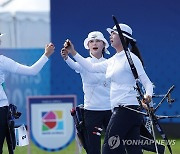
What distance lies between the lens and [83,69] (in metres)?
11.1

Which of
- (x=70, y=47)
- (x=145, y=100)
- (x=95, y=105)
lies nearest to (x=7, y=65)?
(x=70, y=47)

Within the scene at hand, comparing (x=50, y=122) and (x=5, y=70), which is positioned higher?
(x=5, y=70)

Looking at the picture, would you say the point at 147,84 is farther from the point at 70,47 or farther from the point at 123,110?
the point at 70,47

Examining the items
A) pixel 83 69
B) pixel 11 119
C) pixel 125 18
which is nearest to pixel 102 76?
pixel 83 69

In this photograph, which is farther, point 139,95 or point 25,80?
point 25,80

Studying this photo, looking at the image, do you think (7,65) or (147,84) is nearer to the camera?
(147,84)

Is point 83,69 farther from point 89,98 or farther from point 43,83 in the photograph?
point 43,83

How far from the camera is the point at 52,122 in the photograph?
12.8 metres

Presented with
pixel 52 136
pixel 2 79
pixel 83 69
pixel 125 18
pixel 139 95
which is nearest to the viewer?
pixel 139 95

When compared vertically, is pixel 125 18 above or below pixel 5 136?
above

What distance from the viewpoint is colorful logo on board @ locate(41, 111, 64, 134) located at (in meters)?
12.7

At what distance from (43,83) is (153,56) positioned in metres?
2.10

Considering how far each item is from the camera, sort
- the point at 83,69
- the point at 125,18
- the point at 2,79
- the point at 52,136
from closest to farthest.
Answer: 1. the point at 2,79
2. the point at 83,69
3. the point at 52,136
4. the point at 125,18

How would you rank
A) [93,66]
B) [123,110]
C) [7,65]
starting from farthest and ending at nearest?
[93,66]
[7,65]
[123,110]
